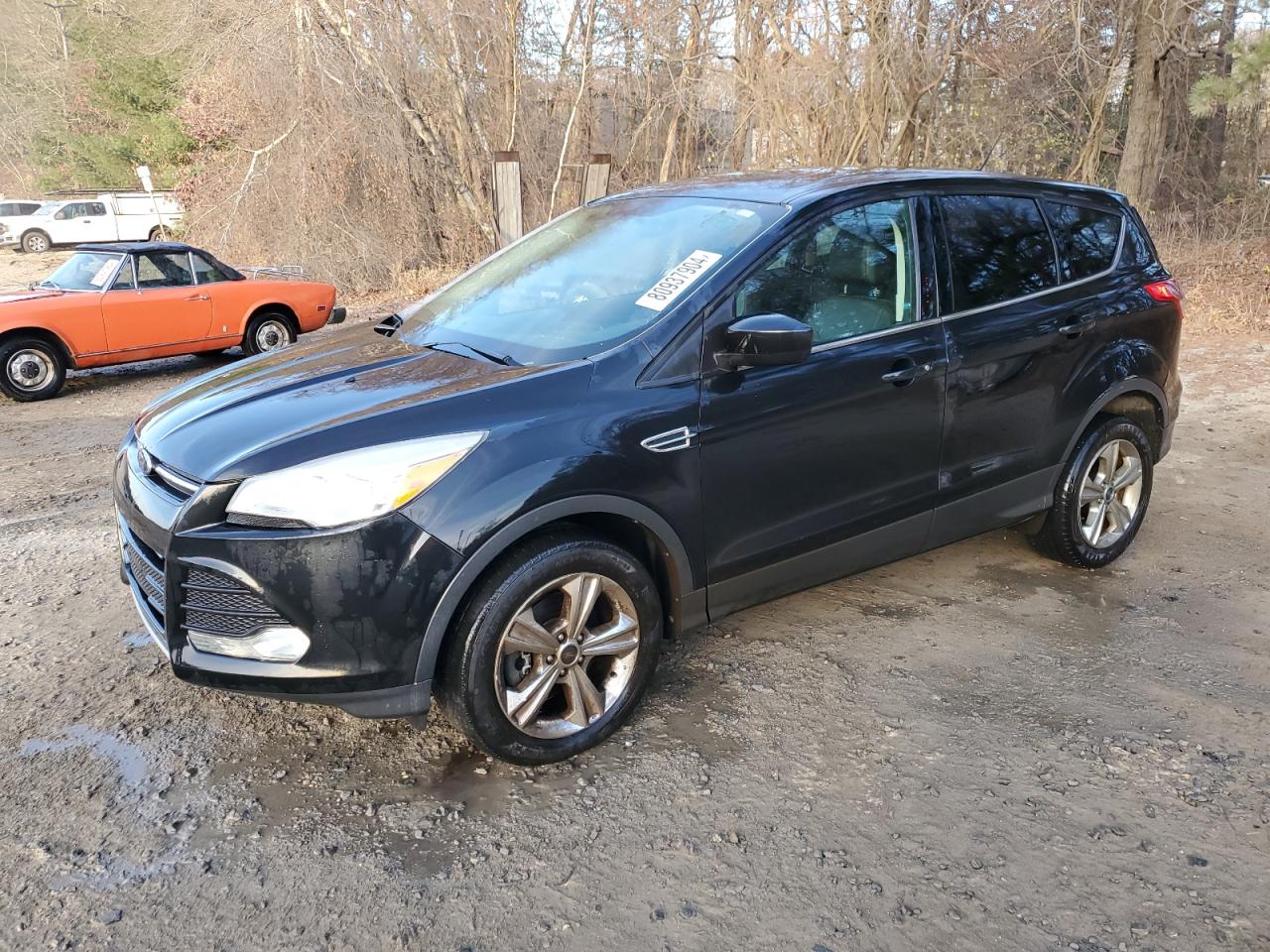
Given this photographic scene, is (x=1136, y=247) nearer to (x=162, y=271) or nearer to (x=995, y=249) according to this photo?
(x=995, y=249)

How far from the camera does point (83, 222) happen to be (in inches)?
1141

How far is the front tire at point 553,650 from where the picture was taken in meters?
2.92

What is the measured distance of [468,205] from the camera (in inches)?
693

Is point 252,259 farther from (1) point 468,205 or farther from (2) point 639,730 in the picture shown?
(2) point 639,730

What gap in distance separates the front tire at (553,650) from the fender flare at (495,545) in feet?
0.24

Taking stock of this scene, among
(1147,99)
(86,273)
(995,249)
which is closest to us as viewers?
(995,249)

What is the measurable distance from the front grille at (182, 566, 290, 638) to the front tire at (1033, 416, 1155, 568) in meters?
3.46

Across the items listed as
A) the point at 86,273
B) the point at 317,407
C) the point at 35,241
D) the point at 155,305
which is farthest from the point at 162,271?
the point at 35,241

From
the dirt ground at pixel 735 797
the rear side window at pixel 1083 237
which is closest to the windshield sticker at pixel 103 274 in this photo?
the dirt ground at pixel 735 797

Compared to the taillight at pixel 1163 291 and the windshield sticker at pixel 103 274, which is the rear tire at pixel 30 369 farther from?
the taillight at pixel 1163 291

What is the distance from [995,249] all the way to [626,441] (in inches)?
80.3

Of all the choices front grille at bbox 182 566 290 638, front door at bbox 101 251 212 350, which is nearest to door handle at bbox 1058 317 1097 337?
front grille at bbox 182 566 290 638

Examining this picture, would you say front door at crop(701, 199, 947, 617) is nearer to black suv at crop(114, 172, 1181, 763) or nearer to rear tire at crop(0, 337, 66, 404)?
black suv at crop(114, 172, 1181, 763)

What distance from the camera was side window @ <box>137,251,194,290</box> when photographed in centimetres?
975
